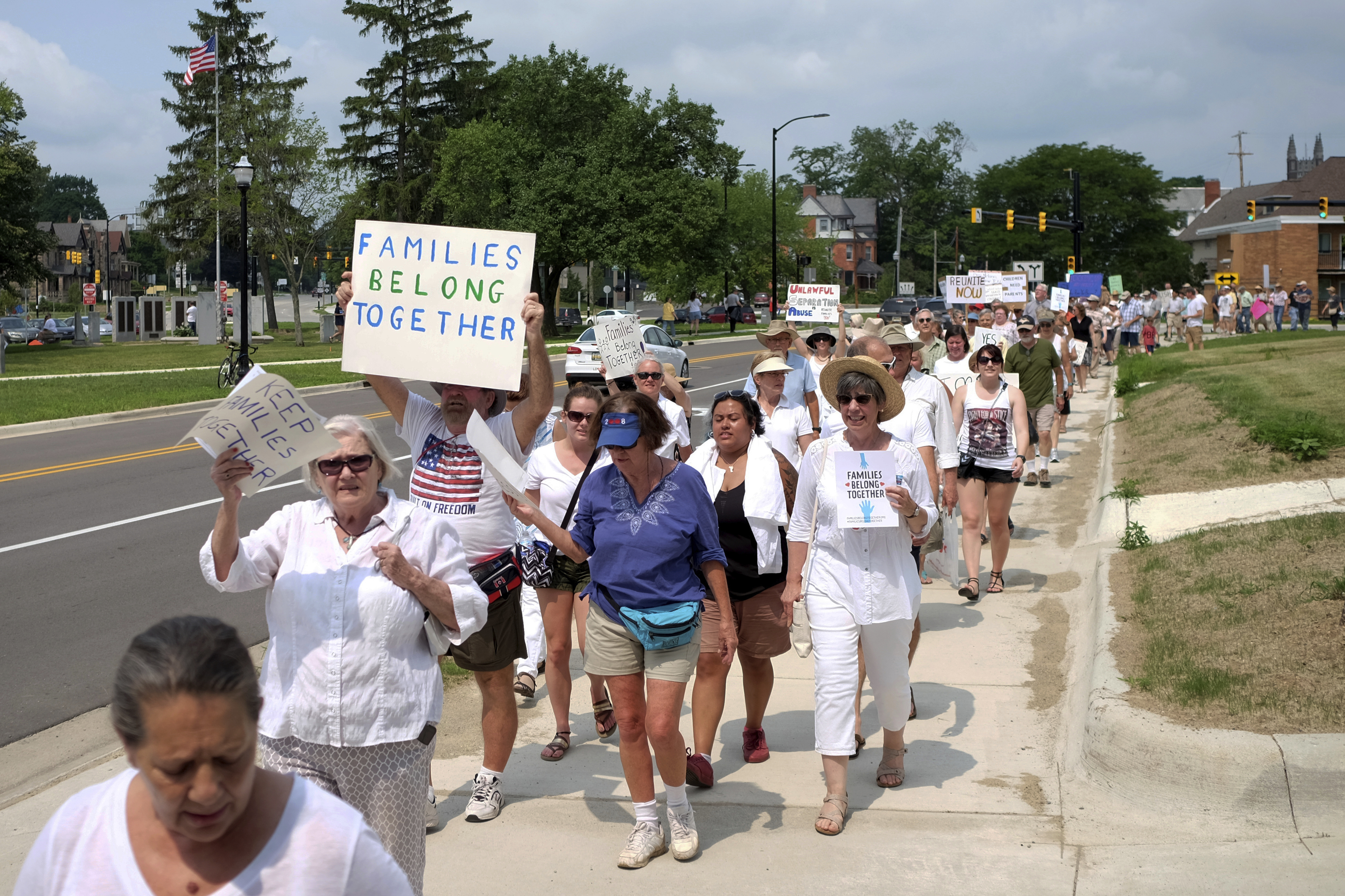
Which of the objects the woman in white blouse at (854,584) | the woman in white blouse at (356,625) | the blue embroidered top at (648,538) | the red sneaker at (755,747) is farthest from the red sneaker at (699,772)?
the woman in white blouse at (356,625)

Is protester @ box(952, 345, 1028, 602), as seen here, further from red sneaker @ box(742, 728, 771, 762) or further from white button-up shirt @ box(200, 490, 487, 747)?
white button-up shirt @ box(200, 490, 487, 747)

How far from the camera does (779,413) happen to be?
783 centimetres

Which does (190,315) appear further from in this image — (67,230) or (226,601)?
(67,230)

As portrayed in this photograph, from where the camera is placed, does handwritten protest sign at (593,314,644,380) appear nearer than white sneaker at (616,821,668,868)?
No

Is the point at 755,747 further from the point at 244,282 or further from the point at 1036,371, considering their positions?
the point at 244,282

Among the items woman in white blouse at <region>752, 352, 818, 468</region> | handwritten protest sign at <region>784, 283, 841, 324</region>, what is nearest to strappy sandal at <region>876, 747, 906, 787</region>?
woman in white blouse at <region>752, 352, 818, 468</region>

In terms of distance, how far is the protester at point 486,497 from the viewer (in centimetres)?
515

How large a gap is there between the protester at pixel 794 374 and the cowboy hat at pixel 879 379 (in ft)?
9.60

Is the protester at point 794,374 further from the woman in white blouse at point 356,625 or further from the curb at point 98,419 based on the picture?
the curb at point 98,419

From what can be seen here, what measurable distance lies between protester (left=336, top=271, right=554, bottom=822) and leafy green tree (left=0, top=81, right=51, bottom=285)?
4959 centimetres

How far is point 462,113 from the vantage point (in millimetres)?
68312

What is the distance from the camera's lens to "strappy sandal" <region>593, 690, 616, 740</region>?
21.9 ft

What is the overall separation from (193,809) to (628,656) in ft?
10.3

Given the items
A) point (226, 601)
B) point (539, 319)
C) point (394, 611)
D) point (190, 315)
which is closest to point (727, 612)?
point (539, 319)
